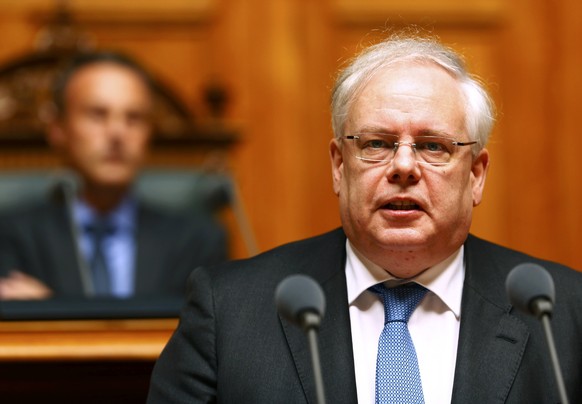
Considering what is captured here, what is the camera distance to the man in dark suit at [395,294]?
6.15ft

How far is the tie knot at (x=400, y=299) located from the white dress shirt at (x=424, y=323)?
0.01m

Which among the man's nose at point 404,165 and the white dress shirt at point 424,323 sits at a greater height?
the man's nose at point 404,165

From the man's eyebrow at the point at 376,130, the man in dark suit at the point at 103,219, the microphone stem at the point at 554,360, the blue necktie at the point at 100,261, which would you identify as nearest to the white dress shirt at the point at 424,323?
the man's eyebrow at the point at 376,130

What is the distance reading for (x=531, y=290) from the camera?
1616mm

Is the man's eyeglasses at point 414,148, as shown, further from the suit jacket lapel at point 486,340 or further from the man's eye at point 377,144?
the suit jacket lapel at point 486,340

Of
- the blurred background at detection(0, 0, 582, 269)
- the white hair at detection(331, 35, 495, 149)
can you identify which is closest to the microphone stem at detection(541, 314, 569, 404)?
the white hair at detection(331, 35, 495, 149)

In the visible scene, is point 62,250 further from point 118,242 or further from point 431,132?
point 431,132

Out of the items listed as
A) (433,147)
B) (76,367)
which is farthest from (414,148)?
(76,367)

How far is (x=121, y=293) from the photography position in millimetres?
3234

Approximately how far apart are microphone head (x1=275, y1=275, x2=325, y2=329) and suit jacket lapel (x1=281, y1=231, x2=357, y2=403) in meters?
0.29

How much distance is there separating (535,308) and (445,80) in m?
0.52

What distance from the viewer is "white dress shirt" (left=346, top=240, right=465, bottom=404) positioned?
6.23ft

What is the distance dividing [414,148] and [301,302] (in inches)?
17.8

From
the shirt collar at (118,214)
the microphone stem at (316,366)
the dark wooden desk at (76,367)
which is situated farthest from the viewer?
the shirt collar at (118,214)
